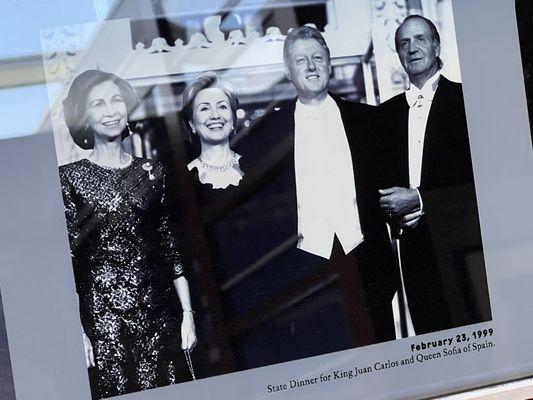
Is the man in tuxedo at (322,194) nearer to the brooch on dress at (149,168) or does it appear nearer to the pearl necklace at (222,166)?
the pearl necklace at (222,166)

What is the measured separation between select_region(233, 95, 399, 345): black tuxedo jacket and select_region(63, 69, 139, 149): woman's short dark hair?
32 cm

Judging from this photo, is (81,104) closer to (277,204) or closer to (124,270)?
(124,270)

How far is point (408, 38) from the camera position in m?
1.96

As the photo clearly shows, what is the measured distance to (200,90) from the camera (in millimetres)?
1846

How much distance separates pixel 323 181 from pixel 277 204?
0.39 feet

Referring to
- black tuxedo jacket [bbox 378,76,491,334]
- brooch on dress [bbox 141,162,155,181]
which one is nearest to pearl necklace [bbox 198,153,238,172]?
brooch on dress [bbox 141,162,155,181]

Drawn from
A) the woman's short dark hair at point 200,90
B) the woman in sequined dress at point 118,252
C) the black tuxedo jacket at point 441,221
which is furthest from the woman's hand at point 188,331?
the black tuxedo jacket at point 441,221

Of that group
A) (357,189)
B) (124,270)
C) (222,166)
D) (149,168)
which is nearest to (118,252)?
(124,270)

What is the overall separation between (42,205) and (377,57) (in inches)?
32.5

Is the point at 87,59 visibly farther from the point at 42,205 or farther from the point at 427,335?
the point at 427,335

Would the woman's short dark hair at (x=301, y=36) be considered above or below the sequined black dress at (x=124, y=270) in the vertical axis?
above

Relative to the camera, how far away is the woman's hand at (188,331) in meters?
1.83

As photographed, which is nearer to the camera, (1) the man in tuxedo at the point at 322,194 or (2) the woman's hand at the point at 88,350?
(2) the woman's hand at the point at 88,350

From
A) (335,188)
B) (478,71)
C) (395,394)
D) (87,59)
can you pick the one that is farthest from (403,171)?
(87,59)
